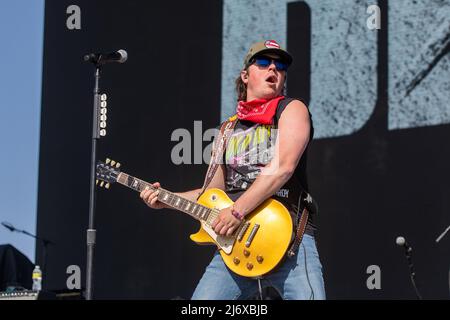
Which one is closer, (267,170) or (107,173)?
(267,170)

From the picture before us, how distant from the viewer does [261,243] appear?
325cm

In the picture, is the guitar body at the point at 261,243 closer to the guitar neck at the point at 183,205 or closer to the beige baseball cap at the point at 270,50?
the guitar neck at the point at 183,205

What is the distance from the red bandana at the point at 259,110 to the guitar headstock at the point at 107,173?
107cm

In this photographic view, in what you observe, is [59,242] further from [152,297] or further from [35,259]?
[152,297]

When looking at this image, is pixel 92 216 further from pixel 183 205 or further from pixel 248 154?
pixel 248 154

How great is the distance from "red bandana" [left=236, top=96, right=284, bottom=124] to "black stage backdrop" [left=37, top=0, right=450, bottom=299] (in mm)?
3400

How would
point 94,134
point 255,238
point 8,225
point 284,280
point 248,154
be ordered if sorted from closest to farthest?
1. point 284,280
2. point 255,238
3. point 248,154
4. point 94,134
5. point 8,225

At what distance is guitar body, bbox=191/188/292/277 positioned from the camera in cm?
320

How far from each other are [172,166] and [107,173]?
139 inches

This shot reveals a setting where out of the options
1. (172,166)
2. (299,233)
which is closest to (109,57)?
(299,233)

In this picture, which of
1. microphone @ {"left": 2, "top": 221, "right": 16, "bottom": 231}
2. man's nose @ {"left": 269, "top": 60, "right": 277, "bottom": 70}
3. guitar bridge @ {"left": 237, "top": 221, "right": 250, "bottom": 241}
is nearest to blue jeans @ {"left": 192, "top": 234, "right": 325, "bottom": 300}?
guitar bridge @ {"left": 237, "top": 221, "right": 250, "bottom": 241}

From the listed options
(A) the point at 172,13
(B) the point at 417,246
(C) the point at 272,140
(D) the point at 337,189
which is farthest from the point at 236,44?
(C) the point at 272,140

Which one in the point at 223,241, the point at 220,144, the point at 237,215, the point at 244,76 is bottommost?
the point at 223,241

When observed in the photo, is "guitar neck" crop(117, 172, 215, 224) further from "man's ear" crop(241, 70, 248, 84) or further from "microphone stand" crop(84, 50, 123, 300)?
"microphone stand" crop(84, 50, 123, 300)
